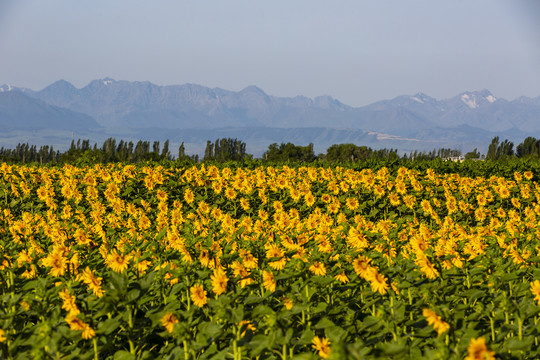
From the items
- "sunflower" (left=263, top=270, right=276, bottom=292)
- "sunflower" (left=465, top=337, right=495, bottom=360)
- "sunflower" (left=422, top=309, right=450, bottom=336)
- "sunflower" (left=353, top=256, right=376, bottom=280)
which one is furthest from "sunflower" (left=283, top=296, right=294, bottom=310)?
"sunflower" (left=465, top=337, right=495, bottom=360)

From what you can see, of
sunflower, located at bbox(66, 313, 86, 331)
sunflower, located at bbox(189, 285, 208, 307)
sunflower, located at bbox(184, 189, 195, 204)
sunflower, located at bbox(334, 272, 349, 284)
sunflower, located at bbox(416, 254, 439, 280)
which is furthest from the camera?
sunflower, located at bbox(184, 189, 195, 204)

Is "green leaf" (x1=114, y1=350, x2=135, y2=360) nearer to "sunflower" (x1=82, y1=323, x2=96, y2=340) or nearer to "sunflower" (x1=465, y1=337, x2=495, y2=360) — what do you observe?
"sunflower" (x1=82, y1=323, x2=96, y2=340)

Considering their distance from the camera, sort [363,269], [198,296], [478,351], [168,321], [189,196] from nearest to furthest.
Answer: [478,351] < [168,321] < [198,296] < [363,269] < [189,196]

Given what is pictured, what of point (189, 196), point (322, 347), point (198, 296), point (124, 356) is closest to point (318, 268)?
point (198, 296)

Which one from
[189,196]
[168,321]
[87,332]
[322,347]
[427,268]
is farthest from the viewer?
[189,196]

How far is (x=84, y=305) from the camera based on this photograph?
397 cm

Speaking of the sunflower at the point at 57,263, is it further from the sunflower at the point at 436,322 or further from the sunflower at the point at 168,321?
the sunflower at the point at 436,322

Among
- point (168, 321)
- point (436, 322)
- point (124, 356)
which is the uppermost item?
point (436, 322)

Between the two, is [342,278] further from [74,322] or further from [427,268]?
[74,322]

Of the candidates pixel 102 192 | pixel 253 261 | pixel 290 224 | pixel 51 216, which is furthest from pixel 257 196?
pixel 253 261

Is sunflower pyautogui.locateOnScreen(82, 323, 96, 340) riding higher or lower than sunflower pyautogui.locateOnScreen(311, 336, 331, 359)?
lower

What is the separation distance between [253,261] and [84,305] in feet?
4.58

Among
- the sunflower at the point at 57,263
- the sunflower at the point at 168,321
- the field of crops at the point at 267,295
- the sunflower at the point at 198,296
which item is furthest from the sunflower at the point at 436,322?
the sunflower at the point at 57,263

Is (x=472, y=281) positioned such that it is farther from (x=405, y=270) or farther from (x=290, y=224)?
(x=290, y=224)
